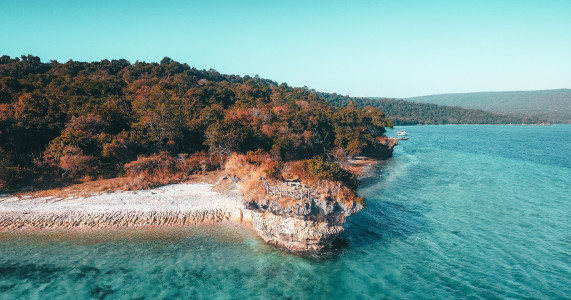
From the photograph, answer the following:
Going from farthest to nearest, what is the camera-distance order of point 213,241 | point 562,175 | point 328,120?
point 328,120 < point 562,175 < point 213,241

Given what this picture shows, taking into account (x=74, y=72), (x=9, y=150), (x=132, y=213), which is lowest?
(x=132, y=213)

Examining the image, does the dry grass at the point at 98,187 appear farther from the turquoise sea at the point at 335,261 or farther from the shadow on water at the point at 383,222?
the shadow on water at the point at 383,222

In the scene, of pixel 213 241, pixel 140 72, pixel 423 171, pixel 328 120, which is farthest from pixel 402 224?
pixel 140 72

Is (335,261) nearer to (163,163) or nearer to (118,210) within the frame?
(118,210)

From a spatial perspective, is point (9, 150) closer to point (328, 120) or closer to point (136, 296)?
point (136, 296)

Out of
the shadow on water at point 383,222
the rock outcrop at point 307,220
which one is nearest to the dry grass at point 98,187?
the rock outcrop at point 307,220

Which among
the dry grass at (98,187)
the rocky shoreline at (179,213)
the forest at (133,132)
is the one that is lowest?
the rocky shoreline at (179,213)

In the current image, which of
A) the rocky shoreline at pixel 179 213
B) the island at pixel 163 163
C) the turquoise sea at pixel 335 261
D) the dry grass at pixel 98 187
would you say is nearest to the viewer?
the turquoise sea at pixel 335 261

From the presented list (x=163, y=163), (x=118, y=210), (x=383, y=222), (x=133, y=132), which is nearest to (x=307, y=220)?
(x=383, y=222)
